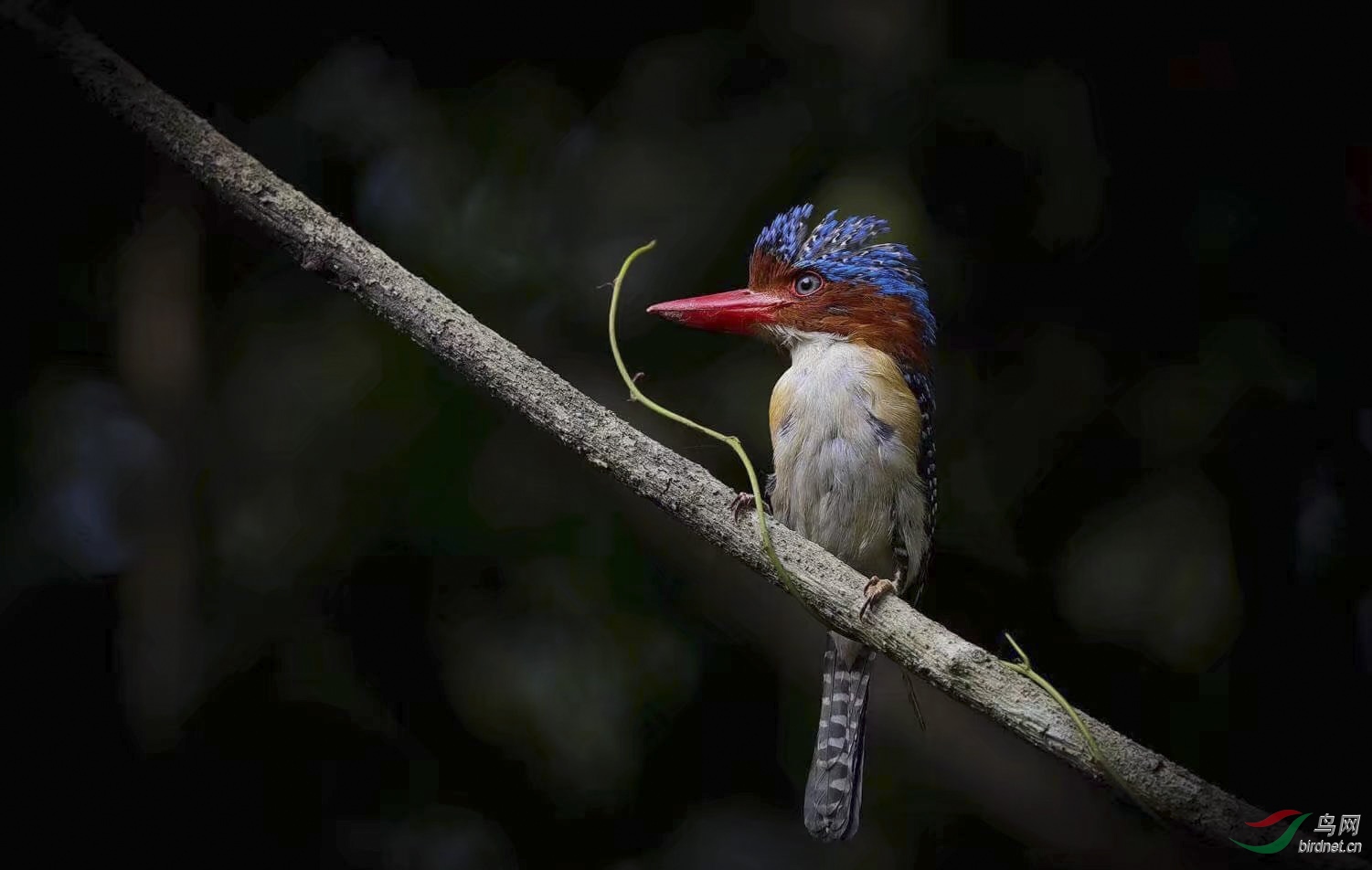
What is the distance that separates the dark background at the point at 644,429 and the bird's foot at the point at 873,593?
13.4 inches

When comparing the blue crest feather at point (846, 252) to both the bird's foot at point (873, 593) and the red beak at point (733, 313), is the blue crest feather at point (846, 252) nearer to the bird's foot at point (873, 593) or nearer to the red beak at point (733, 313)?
the red beak at point (733, 313)

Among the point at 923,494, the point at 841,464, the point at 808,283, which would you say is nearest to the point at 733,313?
the point at 808,283

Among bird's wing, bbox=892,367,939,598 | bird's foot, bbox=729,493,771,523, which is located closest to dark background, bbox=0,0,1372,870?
bird's wing, bbox=892,367,939,598

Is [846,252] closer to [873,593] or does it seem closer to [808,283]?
[808,283]

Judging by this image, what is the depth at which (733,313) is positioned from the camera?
1.31 meters

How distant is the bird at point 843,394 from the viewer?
131 cm

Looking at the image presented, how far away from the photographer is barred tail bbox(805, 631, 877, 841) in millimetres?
1406

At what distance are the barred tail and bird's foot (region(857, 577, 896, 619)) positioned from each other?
24 centimetres

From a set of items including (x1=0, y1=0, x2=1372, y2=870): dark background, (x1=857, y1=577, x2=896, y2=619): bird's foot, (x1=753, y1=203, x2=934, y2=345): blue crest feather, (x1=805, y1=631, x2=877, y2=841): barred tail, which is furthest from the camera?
(x1=0, y1=0, x2=1372, y2=870): dark background

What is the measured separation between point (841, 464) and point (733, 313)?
9.1 inches

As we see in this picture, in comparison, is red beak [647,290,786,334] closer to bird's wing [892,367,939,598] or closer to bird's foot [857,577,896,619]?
bird's wing [892,367,939,598]

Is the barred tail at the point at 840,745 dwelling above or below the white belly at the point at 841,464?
below

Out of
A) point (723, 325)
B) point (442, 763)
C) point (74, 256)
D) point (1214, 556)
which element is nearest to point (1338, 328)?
point (1214, 556)

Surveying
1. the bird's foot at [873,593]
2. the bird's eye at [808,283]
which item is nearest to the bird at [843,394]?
the bird's eye at [808,283]
